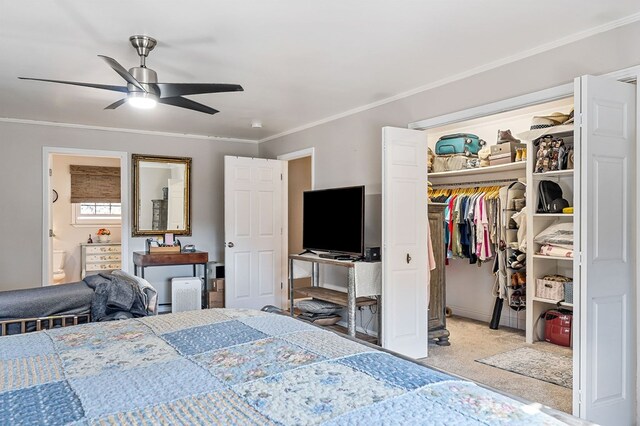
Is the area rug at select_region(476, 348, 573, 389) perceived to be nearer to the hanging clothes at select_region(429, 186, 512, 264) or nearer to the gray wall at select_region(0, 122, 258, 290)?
the hanging clothes at select_region(429, 186, 512, 264)

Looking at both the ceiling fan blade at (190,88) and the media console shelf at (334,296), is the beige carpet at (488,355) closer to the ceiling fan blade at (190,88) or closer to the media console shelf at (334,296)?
the media console shelf at (334,296)

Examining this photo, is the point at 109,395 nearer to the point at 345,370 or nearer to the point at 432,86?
the point at 345,370

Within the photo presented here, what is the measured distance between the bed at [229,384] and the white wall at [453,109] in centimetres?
240

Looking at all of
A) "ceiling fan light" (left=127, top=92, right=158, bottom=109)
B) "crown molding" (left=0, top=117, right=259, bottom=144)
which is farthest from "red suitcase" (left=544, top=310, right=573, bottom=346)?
"crown molding" (left=0, top=117, right=259, bottom=144)

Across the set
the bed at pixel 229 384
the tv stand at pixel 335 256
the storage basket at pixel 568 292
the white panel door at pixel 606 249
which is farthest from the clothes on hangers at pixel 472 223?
the bed at pixel 229 384

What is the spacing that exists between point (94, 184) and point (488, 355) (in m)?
6.88

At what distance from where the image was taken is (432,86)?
3846mm

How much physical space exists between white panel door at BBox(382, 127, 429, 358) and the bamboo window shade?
5.91 m

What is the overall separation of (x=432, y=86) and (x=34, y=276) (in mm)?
4749

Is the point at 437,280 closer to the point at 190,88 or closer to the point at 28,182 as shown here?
the point at 190,88

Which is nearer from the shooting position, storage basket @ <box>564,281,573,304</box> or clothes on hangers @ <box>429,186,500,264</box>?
storage basket @ <box>564,281,573,304</box>

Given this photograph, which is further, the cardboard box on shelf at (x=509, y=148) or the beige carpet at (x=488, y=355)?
the cardboard box on shelf at (x=509, y=148)

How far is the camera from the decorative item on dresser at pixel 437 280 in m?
4.43

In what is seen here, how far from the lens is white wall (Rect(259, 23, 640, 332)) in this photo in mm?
2734
